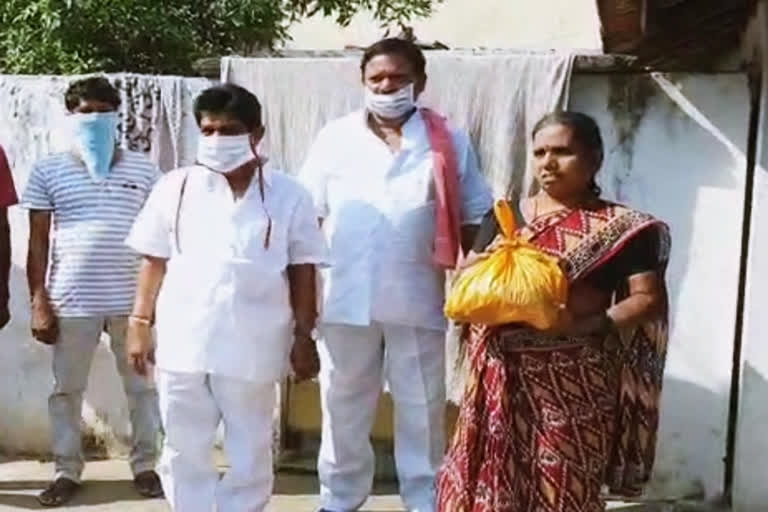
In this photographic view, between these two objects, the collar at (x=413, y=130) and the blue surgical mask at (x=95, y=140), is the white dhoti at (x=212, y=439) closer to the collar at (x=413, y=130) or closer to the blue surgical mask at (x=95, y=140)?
the collar at (x=413, y=130)

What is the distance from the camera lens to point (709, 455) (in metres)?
5.78

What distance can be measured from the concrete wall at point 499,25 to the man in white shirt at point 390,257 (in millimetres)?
7263

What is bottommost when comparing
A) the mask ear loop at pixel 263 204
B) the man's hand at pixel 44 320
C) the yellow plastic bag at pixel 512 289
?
the man's hand at pixel 44 320

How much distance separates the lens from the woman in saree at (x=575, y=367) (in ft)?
12.7

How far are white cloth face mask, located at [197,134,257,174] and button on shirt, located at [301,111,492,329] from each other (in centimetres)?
62

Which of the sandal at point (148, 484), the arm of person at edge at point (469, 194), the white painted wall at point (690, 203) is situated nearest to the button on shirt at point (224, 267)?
the arm of person at edge at point (469, 194)

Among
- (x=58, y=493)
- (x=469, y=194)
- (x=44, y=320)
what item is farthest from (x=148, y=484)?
(x=469, y=194)

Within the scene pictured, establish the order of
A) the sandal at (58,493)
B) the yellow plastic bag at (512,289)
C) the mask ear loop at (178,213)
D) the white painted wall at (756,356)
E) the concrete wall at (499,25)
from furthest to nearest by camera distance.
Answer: the concrete wall at (499,25) < the sandal at (58,493) < the white painted wall at (756,356) < the mask ear loop at (178,213) < the yellow plastic bag at (512,289)

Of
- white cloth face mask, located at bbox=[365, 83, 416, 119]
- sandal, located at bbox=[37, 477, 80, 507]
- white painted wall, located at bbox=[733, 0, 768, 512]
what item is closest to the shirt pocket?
white cloth face mask, located at bbox=[365, 83, 416, 119]

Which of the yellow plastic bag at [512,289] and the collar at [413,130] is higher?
the collar at [413,130]

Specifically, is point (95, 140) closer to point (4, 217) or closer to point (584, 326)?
point (4, 217)

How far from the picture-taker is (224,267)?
4.49 metres

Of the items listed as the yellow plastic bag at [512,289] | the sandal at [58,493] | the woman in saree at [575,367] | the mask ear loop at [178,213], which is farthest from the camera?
the sandal at [58,493]

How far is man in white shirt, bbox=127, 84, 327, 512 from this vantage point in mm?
4488
